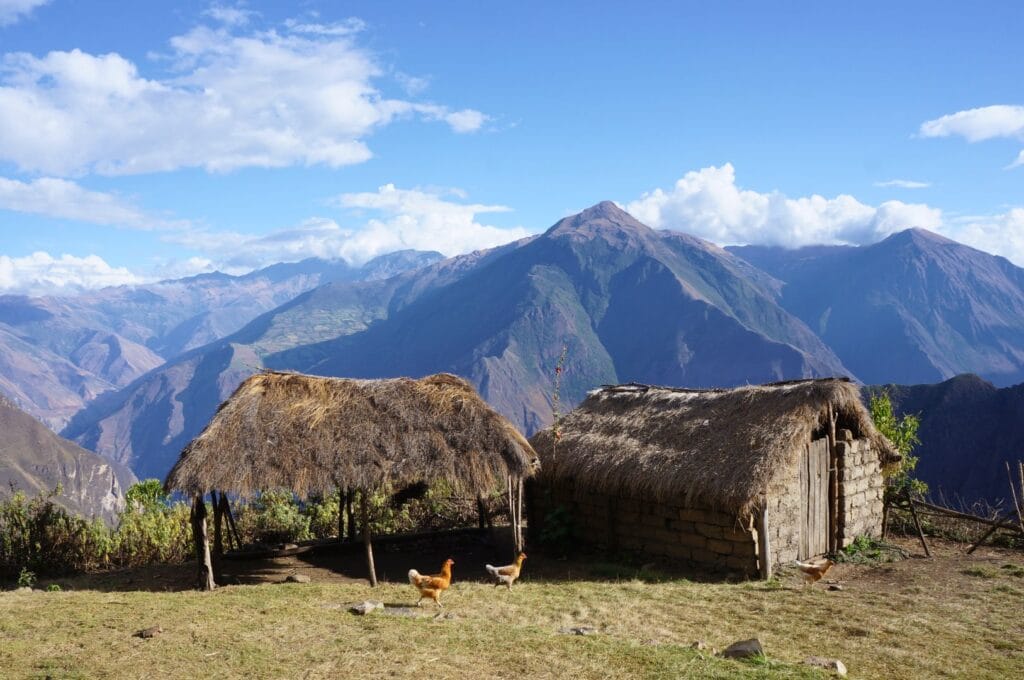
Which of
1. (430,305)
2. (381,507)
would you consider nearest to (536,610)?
(381,507)

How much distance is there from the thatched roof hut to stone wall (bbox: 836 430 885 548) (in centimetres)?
593

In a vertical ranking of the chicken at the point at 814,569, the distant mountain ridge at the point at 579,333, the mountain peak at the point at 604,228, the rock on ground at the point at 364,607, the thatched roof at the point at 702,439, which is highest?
the mountain peak at the point at 604,228

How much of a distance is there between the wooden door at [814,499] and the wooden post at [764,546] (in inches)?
52.7

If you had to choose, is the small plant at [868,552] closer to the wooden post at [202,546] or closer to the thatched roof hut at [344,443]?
the thatched roof hut at [344,443]

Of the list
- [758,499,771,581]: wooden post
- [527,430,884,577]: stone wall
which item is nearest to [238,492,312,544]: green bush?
[527,430,884,577]: stone wall

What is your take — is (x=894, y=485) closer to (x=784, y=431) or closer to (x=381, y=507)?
(x=784, y=431)

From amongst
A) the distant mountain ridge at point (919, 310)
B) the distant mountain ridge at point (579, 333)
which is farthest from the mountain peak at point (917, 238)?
the distant mountain ridge at point (579, 333)

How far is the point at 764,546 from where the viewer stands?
11867 mm

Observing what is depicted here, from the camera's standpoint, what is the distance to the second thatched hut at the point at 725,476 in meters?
12.0

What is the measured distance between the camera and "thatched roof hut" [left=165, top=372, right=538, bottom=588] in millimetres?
11047

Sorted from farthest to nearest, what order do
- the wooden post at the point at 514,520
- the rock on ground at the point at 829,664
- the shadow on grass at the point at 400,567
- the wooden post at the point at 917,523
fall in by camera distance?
the wooden post at the point at 917,523
the wooden post at the point at 514,520
the shadow on grass at the point at 400,567
the rock on ground at the point at 829,664

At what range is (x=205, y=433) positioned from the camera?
11.3 metres

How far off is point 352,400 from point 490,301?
158428mm

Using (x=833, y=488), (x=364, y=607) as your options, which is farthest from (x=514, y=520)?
(x=833, y=488)
